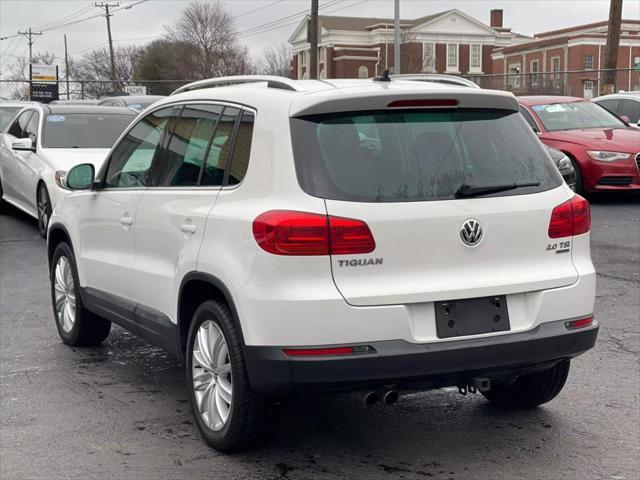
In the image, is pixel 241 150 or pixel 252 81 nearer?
pixel 241 150

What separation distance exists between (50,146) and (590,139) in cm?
788

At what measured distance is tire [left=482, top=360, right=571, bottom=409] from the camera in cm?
514

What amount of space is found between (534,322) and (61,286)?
3.79 m

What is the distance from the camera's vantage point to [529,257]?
450 centimetres

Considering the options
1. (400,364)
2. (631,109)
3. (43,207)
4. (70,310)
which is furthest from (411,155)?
(631,109)

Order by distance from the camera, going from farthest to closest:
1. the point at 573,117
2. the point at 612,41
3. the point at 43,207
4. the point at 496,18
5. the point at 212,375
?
the point at 496,18 < the point at 612,41 < the point at 573,117 < the point at 43,207 < the point at 212,375

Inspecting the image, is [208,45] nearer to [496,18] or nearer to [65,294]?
[496,18]

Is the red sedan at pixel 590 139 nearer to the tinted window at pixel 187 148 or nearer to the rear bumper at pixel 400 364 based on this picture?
the tinted window at pixel 187 148

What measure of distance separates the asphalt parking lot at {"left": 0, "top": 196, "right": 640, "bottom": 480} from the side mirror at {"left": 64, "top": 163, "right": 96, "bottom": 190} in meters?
1.17

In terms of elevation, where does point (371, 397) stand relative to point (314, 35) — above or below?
below

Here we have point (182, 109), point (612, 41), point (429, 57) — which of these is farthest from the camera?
point (429, 57)

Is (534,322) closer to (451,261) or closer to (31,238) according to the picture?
(451,261)

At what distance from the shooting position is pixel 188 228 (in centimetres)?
485

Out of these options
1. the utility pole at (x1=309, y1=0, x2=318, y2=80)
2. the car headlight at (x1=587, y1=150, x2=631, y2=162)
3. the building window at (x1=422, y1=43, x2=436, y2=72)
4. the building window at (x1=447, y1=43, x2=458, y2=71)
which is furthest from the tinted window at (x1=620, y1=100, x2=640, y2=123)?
the building window at (x1=447, y1=43, x2=458, y2=71)
